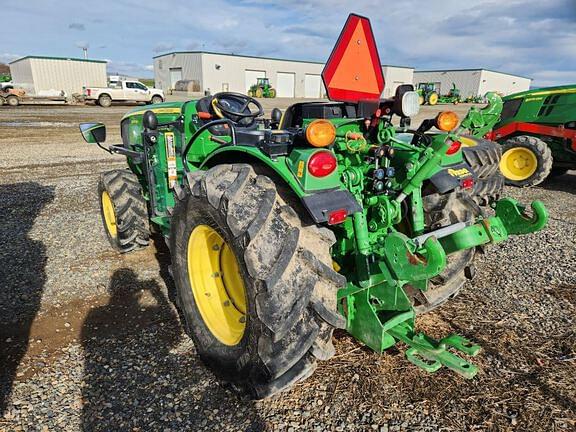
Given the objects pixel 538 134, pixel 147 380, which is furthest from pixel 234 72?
pixel 147 380

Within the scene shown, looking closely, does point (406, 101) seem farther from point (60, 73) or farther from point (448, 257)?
point (60, 73)

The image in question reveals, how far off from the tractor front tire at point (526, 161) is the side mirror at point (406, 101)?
643 cm

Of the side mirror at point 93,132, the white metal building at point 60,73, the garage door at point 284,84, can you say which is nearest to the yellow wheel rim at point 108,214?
the side mirror at point 93,132

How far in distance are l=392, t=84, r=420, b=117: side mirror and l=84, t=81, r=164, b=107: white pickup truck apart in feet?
93.9

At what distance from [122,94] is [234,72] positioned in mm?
24359

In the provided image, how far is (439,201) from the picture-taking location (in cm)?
279

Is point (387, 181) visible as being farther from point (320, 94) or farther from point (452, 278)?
point (320, 94)

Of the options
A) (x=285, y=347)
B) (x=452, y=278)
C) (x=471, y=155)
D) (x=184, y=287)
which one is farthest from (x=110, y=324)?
(x=471, y=155)

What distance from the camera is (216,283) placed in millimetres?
2732

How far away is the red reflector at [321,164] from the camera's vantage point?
1.97 metres

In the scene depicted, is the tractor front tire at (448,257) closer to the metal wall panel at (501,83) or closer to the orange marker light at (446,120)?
the orange marker light at (446,120)

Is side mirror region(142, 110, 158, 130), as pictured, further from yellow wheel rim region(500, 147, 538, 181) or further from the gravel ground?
yellow wheel rim region(500, 147, 538, 181)

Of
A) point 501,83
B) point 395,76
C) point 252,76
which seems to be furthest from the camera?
point 501,83

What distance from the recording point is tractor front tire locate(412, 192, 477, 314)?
106 inches
